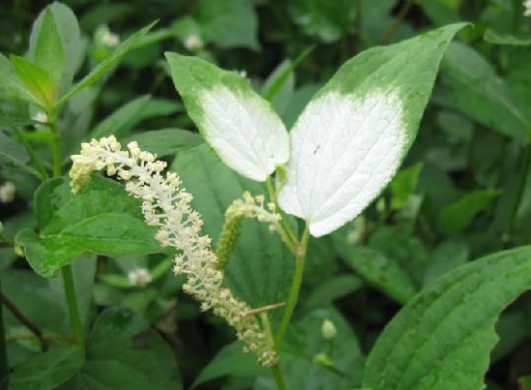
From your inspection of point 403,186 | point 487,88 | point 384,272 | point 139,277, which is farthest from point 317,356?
point 487,88

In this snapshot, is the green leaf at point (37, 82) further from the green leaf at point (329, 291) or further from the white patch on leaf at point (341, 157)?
the green leaf at point (329, 291)

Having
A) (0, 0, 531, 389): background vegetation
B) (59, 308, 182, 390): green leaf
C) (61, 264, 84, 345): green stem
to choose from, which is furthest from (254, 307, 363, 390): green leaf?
(61, 264, 84, 345): green stem

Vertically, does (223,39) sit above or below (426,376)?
above

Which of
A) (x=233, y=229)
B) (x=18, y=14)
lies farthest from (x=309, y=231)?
→ (x=18, y=14)

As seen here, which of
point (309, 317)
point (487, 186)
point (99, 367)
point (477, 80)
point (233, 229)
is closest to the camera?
point (233, 229)

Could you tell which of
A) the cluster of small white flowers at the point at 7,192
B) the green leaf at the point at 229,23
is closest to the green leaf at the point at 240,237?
the cluster of small white flowers at the point at 7,192

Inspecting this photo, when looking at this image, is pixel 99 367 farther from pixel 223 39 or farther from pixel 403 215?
pixel 223 39
